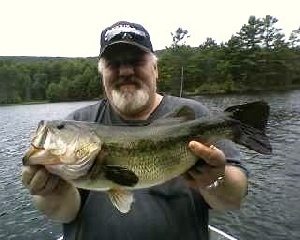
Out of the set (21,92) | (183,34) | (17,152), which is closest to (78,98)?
(21,92)

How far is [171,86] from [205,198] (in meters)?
74.4

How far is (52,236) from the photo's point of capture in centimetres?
1097

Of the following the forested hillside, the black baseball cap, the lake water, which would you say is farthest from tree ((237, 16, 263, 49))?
the black baseball cap

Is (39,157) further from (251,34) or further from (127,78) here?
(251,34)

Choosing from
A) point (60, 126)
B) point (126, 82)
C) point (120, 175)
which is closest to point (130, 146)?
point (120, 175)

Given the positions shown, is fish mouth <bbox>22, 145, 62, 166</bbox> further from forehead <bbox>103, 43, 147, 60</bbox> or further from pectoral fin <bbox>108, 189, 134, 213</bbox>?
forehead <bbox>103, 43, 147, 60</bbox>

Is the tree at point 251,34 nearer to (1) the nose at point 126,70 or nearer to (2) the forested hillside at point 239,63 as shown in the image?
(2) the forested hillside at point 239,63

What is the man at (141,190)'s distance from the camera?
2.87 metres

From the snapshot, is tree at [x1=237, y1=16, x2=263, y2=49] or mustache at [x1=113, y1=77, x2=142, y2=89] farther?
tree at [x1=237, y1=16, x2=263, y2=49]

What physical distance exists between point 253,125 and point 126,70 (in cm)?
113

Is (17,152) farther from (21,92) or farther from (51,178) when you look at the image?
(21,92)

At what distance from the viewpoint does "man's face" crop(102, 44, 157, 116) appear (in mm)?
3445

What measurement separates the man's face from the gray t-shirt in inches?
27.6

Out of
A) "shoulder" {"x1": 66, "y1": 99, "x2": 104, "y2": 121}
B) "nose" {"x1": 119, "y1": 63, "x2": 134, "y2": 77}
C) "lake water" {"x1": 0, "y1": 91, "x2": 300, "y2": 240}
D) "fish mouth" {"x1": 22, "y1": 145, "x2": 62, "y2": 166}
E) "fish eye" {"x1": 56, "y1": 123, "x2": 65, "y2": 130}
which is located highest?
"nose" {"x1": 119, "y1": 63, "x2": 134, "y2": 77}
